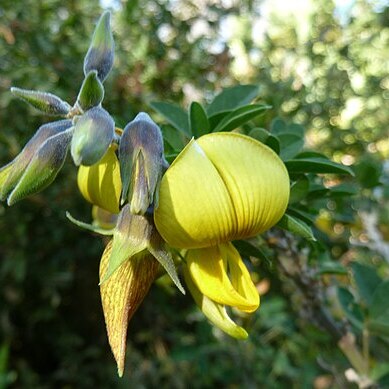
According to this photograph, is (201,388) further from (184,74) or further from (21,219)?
(184,74)

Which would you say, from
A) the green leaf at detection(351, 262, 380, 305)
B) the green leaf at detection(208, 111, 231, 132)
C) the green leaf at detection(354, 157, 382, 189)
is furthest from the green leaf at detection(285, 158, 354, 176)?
the green leaf at detection(354, 157, 382, 189)

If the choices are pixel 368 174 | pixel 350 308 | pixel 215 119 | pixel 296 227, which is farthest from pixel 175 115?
pixel 368 174

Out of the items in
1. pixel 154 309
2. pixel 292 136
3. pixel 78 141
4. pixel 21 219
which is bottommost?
pixel 154 309

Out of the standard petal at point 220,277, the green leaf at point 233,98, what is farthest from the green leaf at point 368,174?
the standard petal at point 220,277

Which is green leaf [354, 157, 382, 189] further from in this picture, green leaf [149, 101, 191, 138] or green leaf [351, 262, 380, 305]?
green leaf [149, 101, 191, 138]

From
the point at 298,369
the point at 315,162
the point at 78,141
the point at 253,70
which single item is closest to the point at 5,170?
the point at 78,141

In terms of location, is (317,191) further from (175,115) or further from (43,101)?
(43,101)
